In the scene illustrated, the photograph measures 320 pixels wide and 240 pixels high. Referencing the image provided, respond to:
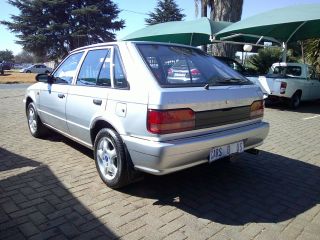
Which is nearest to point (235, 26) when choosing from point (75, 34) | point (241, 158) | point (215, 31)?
point (215, 31)

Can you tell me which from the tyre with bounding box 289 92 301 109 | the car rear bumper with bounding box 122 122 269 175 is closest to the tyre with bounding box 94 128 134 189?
the car rear bumper with bounding box 122 122 269 175

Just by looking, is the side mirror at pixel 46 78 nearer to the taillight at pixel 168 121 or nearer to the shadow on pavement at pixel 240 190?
the shadow on pavement at pixel 240 190

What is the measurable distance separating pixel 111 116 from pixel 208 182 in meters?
1.52

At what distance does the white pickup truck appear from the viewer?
1078 centimetres

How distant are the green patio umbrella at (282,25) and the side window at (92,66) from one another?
856 cm

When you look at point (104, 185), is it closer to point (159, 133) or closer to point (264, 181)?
point (159, 133)

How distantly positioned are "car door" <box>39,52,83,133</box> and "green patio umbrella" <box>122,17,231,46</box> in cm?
894

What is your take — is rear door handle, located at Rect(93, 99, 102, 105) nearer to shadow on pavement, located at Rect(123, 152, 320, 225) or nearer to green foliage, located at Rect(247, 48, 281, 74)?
shadow on pavement, located at Rect(123, 152, 320, 225)

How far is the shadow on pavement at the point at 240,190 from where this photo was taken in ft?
11.3

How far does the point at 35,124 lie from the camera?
620 centimetres

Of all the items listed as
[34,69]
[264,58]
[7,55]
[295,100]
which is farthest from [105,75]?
[7,55]

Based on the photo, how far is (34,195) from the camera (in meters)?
3.73

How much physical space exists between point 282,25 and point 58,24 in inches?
1490

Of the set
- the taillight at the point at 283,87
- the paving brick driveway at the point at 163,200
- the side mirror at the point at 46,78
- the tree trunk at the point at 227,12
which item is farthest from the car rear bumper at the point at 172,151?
the tree trunk at the point at 227,12
